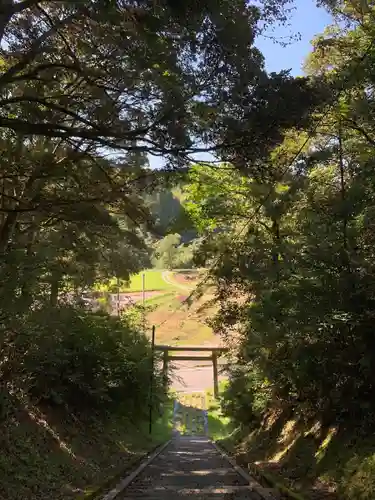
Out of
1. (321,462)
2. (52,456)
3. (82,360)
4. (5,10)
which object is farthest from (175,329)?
(5,10)

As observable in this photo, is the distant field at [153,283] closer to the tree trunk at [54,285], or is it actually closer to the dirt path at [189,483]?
the dirt path at [189,483]

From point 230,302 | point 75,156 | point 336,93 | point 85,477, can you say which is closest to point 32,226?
point 75,156

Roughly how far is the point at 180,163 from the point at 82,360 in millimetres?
9592

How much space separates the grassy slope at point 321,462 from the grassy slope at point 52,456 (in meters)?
3.25

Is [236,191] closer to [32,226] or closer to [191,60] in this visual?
[32,226]

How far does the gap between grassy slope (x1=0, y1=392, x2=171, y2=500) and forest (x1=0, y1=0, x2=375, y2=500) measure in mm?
63

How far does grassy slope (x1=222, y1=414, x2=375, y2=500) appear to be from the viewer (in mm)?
6262

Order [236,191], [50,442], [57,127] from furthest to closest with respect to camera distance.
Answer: [236,191], [50,442], [57,127]

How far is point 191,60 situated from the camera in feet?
20.6

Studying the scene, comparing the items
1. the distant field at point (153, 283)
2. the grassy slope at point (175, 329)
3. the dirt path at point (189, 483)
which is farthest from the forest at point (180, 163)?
the distant field at point (153, 283)

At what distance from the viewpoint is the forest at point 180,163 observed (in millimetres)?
5980

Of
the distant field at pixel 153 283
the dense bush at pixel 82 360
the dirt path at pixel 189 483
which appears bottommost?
the dirt path at pixel 189 483

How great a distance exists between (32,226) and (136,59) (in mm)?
4708

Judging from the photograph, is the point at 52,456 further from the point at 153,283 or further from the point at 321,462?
the point at 153,283
